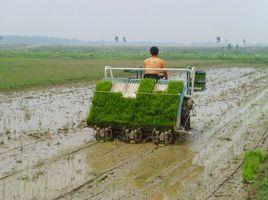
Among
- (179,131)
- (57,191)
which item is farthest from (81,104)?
(57,191)

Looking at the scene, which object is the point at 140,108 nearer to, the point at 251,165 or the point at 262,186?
the point at 251,165

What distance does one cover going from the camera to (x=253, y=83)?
2500cm

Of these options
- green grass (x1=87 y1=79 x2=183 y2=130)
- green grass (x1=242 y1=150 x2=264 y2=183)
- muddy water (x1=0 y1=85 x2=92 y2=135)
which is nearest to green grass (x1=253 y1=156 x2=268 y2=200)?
green grass (x1=242 y1=150 x2=264 y2=183)

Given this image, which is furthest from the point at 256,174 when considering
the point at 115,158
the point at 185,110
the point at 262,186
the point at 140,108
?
the point at 140,108

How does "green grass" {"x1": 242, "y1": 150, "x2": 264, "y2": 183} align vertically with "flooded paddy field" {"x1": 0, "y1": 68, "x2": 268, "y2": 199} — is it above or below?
above

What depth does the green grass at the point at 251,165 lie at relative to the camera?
7.94 metres

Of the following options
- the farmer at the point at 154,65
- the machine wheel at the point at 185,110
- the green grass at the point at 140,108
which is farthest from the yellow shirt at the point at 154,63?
the machine wheel at the point at 185,110

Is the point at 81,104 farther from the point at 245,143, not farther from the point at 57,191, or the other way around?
the point at 57,191

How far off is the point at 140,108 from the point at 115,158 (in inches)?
59.9

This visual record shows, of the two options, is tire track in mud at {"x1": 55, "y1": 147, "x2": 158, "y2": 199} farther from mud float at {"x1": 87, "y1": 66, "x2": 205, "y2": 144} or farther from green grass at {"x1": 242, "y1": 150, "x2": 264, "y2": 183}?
green grass at {"x1": 242, "y1": 150, "x2": 264, "y2": 183}

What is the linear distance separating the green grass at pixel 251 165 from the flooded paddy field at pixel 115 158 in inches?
5.9

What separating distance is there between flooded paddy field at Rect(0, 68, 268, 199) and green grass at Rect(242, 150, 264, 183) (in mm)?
150

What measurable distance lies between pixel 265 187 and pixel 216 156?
8.29 ft

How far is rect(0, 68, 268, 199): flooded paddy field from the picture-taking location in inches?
293
